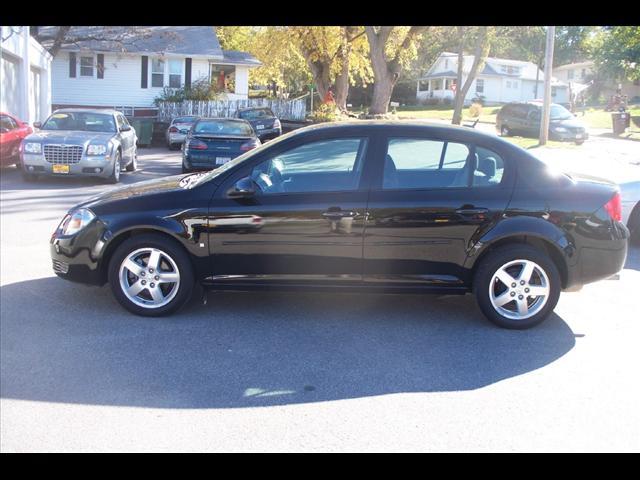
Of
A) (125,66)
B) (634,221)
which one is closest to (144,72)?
(125,66)

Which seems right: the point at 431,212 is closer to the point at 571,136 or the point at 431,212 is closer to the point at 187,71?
the point at 571,136

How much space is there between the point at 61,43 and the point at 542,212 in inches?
1271

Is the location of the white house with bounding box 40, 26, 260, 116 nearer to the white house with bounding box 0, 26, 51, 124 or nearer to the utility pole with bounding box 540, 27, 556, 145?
the white house with bounding box 0, 26, 51, 124

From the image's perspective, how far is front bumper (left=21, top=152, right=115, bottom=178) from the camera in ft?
48.5

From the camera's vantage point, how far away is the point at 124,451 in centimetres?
379

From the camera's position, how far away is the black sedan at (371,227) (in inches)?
227

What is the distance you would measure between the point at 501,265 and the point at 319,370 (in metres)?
1.84

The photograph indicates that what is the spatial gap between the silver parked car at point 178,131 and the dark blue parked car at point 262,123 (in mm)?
1912

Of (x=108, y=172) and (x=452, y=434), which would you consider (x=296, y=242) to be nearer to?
(x=452, y=434)

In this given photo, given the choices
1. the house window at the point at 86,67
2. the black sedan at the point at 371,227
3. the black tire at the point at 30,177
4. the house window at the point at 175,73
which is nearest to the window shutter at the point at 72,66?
the house window at the point at 86,67

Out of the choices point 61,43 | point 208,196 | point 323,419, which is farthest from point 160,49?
point 323,419

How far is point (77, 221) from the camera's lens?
607cm

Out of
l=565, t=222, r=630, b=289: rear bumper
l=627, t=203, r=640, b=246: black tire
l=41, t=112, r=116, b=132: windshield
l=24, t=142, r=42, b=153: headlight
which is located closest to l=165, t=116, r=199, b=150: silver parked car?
l=41, t=112, r=116, b=132: windshield
